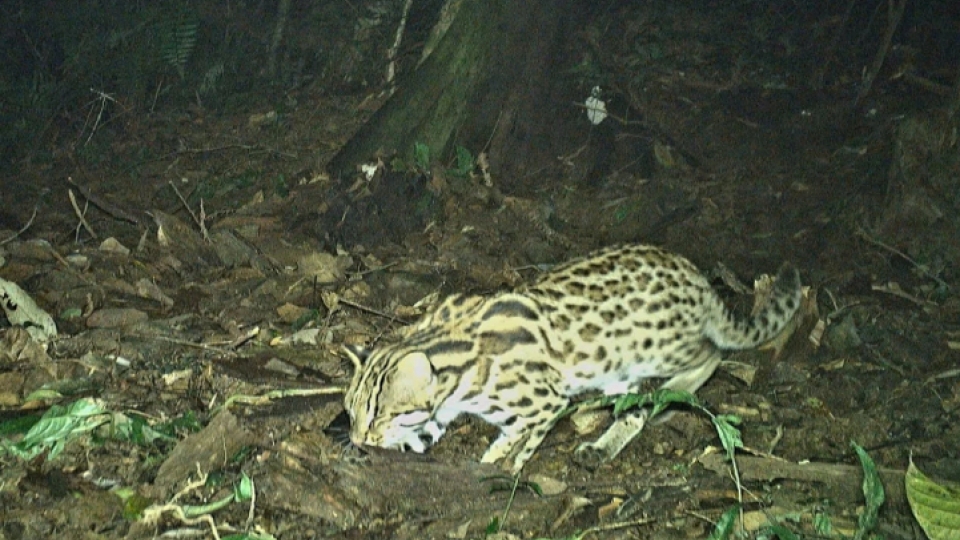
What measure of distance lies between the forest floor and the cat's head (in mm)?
149

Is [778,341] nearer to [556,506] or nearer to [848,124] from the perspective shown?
[556,506]

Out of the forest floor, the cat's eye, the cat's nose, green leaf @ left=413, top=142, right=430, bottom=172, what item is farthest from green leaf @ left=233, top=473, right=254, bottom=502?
green leaf @ left=413, top=142, right=430, bottom=172

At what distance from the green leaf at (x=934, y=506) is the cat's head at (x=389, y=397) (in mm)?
2080

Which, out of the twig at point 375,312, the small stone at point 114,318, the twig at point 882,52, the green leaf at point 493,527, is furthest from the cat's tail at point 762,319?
the twig at point 882,52

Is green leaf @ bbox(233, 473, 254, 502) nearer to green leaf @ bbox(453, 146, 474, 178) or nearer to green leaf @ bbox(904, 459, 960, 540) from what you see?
green leaf @ bbox(904, 459, 960, 540)

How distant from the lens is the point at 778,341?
604cm

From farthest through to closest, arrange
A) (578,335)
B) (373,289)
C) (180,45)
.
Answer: (180,45)
(373,289)
(578,335)

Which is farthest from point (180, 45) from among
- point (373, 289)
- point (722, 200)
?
point (722, 200)

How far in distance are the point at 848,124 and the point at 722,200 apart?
1666 millimetres

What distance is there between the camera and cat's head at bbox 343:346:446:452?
4.70 m

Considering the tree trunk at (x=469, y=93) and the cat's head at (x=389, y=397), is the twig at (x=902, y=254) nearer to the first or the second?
the tree trunk at (x=469, y=93)

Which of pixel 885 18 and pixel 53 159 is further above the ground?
pixel 885 18

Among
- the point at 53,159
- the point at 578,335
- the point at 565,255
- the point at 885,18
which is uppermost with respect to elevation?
the point at 885,18

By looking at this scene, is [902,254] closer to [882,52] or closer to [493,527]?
[882,52]
